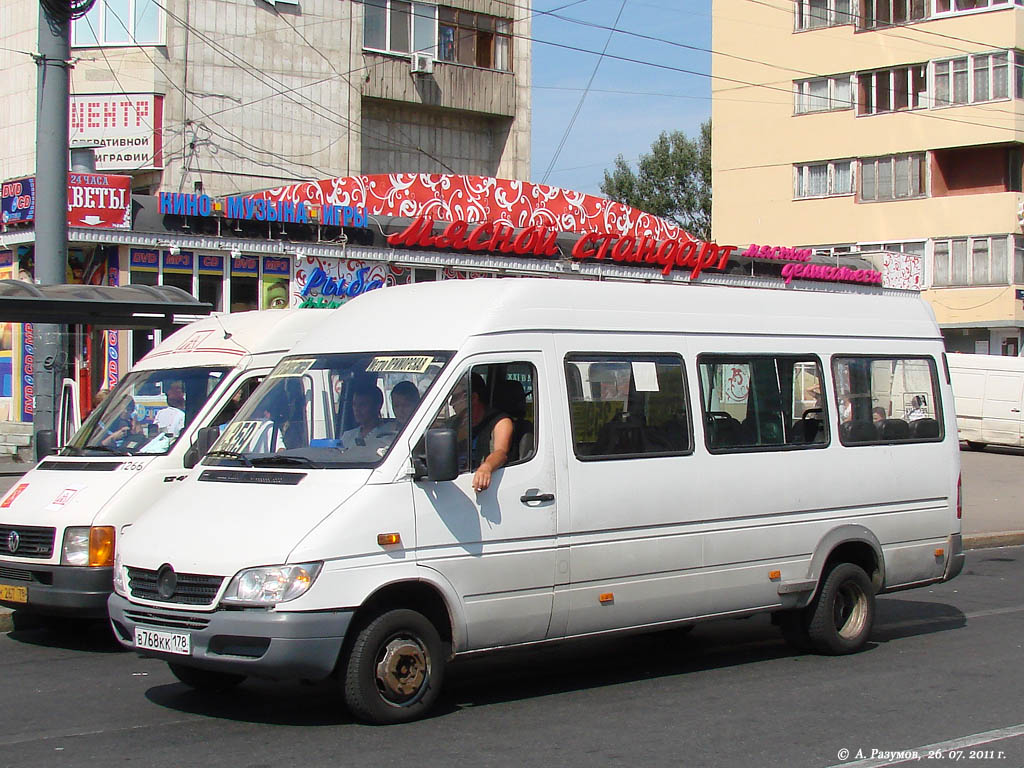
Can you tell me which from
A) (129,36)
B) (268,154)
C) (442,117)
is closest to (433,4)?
(442,117)

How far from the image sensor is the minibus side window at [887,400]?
9.48 m

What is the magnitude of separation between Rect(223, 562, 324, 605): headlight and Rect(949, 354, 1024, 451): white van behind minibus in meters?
27.1

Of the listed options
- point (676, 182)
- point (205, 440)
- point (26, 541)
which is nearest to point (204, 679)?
point (205, 440)

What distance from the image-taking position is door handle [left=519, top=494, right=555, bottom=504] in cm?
746

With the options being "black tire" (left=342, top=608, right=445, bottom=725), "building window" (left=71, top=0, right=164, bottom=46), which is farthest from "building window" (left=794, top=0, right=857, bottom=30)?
"black tire" (left=342, top=608, right=445, bottom=725)

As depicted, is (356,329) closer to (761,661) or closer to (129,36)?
(761,661)

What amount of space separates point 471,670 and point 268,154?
91.8 feet

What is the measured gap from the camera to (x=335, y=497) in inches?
269

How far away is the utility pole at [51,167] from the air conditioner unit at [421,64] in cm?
2396

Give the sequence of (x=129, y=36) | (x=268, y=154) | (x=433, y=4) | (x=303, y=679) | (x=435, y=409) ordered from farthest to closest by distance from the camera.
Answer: (x=433, y=4), (x=268, y=154), (x=129, y=36), (x=435, y=409), (x=303, y=679)

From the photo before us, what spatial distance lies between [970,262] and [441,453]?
40533 mm

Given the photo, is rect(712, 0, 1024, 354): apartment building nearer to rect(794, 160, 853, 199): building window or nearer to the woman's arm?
rect(794, 160, 853, 199): building window

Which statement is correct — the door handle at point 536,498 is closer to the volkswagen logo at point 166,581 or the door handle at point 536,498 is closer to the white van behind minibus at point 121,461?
the volkswagen logo at point 166,581

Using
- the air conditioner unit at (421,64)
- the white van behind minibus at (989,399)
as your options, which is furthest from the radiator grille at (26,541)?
the air conditioner unit at (421,64)
